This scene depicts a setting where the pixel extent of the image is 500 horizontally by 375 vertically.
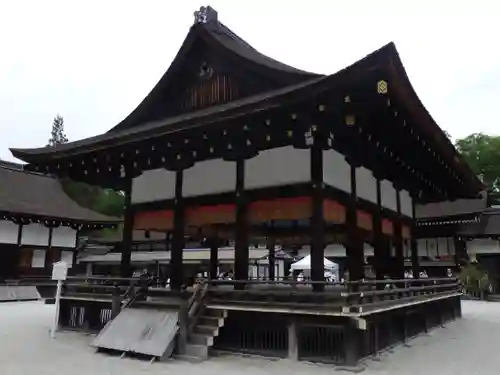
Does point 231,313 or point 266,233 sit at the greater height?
point 266,233

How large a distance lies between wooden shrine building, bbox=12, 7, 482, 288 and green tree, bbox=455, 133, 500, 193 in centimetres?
3525

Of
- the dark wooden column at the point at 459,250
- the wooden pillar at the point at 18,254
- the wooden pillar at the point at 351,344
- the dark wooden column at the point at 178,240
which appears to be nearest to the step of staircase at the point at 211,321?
the dark wooden column at the point at 178,240

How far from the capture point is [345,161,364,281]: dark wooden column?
8.80m

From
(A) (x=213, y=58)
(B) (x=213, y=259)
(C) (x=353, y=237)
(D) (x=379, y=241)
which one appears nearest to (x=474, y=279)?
(D) (x=379, y=241)

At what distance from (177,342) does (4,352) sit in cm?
325

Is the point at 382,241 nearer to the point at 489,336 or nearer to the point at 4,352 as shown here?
the point at 489,336

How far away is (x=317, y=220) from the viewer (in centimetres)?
755

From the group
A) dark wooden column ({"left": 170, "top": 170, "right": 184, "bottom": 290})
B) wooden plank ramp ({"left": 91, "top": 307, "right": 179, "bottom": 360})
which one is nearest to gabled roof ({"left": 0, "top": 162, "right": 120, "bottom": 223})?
dark wooden column ({"left": 170, "top": 170, "right": 184, "bottom": 290})

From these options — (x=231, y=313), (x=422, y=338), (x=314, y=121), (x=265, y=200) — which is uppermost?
(x=314, y=121)

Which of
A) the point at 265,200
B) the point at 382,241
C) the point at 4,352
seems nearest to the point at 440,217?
the point at 382,241

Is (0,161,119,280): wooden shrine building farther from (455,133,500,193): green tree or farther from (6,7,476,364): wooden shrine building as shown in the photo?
(455,133,500,193): green tree

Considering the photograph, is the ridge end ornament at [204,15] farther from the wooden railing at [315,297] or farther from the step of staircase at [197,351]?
the step of staircase at [197,351]

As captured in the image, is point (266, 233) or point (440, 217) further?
point (440, 217)

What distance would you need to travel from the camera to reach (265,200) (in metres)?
8.58
